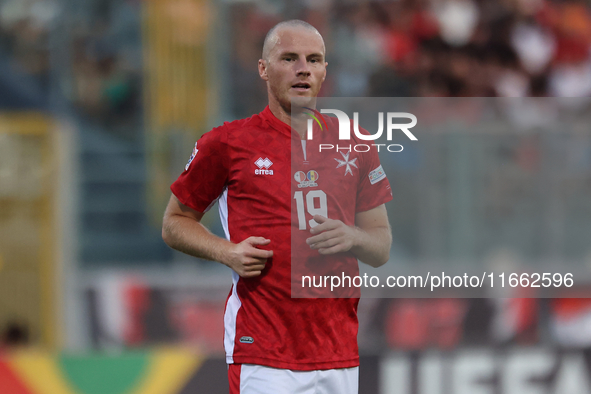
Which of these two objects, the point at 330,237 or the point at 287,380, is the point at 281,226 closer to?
the point at 330,237

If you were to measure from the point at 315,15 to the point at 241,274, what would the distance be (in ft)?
15.9

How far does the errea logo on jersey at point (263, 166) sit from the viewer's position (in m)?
2.55

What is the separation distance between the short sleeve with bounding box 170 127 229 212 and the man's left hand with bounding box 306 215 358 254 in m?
0.40

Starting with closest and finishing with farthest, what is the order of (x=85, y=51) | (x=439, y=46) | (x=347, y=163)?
(x=347, y=163)
(x=439, y=46)
(x=85, y=51)

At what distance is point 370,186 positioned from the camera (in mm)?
2703

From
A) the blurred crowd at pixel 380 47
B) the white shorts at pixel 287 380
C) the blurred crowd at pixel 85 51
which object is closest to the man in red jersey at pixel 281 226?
the white shorts at pixel 287 380

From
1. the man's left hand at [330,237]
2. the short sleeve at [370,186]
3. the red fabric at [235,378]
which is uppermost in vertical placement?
the short sleeve at [370,186]

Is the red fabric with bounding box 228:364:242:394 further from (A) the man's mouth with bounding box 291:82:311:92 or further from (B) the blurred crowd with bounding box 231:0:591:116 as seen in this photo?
(B) the blurred crowd with bounding box 231:0:591:116

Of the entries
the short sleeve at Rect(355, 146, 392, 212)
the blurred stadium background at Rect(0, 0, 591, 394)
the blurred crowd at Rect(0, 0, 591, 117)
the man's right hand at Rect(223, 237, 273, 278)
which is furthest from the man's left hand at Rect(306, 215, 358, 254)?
the blurred crowd at Rect(0, 0, 591, 117)

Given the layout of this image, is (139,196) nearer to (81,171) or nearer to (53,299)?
(81,171)

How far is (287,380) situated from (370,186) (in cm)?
75

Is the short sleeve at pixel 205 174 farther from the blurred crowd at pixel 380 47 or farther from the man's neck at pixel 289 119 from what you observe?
the blurred crowd at pixel 380 47

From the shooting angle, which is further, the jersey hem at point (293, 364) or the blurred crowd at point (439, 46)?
the blurred crowd at point (439, 46)

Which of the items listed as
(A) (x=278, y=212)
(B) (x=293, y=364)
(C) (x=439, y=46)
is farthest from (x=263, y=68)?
(C) (x=439, y=46)
